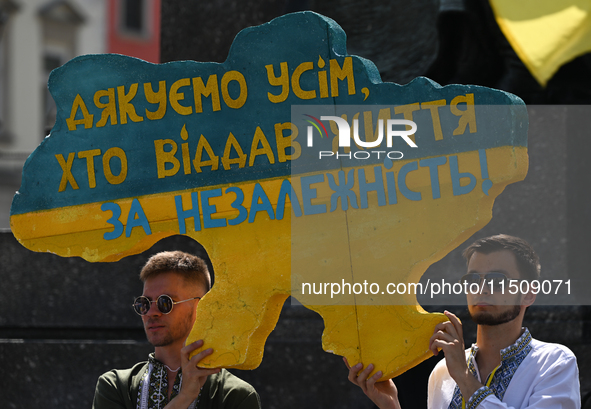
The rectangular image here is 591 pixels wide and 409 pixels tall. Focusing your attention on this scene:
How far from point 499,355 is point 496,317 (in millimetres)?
157

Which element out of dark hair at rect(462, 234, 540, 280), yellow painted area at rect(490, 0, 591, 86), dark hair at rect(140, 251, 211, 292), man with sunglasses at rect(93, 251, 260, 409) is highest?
yellow painted area at rect(490, 0, 591, 86)

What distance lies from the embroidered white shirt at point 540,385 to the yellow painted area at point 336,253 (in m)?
0.25

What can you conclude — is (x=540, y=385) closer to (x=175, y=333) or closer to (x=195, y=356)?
(x=195, y=356)

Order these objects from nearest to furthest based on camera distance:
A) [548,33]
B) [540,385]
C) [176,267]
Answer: [540,385], [176,267], [548,33]

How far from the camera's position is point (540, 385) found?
7.44 ft

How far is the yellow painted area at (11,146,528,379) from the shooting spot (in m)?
2.34

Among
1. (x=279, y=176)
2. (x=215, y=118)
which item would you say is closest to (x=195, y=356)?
(x=279, y=176)

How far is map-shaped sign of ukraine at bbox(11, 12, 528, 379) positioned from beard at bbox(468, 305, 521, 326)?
0.40ft

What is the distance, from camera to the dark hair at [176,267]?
2.78 m

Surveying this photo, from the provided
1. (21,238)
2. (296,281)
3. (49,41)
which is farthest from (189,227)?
(49,41)

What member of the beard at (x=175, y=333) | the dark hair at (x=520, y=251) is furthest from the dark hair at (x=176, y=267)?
the dark hair at (x=520, y=251)

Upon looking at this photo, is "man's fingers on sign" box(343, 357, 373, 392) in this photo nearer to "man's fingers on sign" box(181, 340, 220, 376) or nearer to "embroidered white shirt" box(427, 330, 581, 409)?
"embroidered white shirt" box(427, 330, 581, 409)

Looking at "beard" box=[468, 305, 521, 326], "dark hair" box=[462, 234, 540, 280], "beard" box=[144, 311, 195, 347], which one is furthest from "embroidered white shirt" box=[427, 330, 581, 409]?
"beard" box=[144, 311, 195, 347]

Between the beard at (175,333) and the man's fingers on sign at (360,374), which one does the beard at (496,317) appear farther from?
the beard at (175,333)
